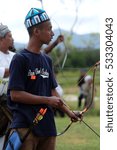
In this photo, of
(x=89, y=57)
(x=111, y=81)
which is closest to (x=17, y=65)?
(x=111, y=81)

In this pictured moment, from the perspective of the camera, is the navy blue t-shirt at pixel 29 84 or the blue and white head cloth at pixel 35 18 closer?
the navy blue t-shirt at pixel 29 84

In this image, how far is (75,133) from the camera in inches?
462

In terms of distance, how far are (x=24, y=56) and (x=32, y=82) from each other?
250mm

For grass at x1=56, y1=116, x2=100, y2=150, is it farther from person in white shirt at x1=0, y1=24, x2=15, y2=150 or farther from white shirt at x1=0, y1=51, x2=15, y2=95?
white shirt at x1=0, y1=51, x2=15, y2=95

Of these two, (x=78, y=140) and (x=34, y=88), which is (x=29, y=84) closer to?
(x=34, y=88)

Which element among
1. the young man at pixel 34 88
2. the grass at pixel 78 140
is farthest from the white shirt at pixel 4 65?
the grass at pixel 78 140

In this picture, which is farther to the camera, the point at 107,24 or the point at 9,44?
the point at 107,24

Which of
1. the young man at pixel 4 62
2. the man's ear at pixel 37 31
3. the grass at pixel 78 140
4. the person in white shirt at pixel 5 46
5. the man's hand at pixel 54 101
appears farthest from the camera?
the grass at pixel 78 140

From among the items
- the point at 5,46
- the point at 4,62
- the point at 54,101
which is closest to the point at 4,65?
the point at 4,62

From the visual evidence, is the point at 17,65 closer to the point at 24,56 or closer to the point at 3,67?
the point at 24,56

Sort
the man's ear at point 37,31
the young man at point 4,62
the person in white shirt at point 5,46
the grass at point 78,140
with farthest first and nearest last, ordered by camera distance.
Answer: the grass at point 78,140 → the person in white shirt at point 5,46 → the young man at point 4,62 → the man's ear at point 37,31

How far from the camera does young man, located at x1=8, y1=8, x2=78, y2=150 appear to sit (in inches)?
205

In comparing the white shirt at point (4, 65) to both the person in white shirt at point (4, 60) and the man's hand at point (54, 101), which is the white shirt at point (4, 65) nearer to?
the person in white shirt at point (4, 60)

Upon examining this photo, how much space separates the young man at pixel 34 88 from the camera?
5.20m
